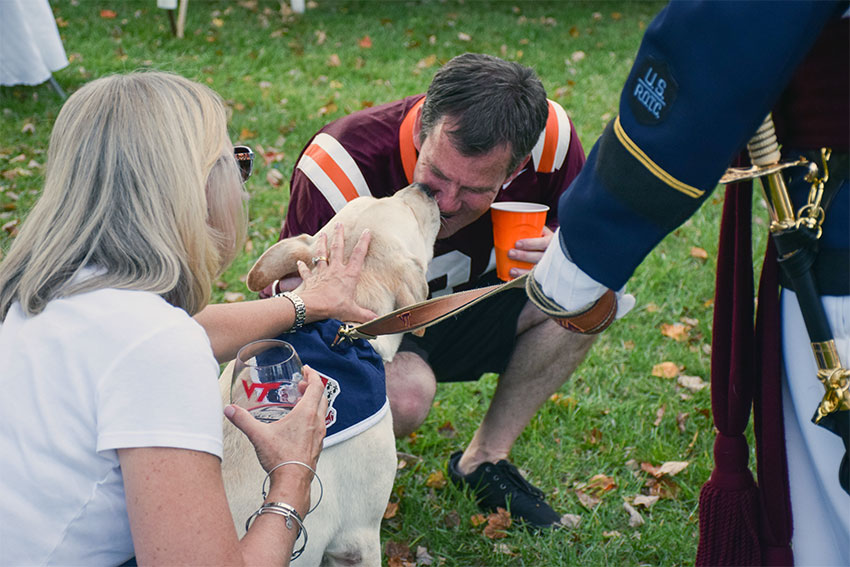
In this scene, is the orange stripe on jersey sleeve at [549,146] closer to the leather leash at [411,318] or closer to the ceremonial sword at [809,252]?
the leather leash at [411,318]

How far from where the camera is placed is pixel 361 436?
8.32 ft

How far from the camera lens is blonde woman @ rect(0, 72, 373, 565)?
1.64 metres

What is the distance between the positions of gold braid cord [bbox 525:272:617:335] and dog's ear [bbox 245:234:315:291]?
1.20m

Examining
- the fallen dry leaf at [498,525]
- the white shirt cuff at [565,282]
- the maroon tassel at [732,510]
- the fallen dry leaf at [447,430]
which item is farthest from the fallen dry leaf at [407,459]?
the white shirt cuff at [565,282]

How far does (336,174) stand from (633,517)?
1.93 m

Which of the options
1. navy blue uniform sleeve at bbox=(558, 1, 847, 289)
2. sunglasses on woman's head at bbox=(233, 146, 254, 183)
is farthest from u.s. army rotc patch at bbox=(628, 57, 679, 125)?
sunglasses on woman's head at bbox=(233, 146, 254, 183)

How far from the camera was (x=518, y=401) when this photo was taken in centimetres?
354

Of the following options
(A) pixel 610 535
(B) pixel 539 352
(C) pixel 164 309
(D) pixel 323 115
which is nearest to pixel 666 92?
(C) pixel 164 309

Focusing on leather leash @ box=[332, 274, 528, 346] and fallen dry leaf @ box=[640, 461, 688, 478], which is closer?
leather leash @ box=[332, 274, 528, 346]

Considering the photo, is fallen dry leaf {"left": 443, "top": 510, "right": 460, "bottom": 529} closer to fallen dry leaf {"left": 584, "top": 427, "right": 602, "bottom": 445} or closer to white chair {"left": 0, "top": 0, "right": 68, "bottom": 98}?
fallen dry leaf {"left": 584, "top": 427, "right": 602, "bottom": 445}

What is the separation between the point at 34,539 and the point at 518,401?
220 centimetres

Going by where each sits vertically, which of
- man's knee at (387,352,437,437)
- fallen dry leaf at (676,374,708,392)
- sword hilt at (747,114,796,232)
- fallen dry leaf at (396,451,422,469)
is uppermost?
sword hilt at (747,114,796,232)

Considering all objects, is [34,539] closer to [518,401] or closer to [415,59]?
[518,401]

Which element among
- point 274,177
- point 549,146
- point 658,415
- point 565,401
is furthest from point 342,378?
point 274,177
